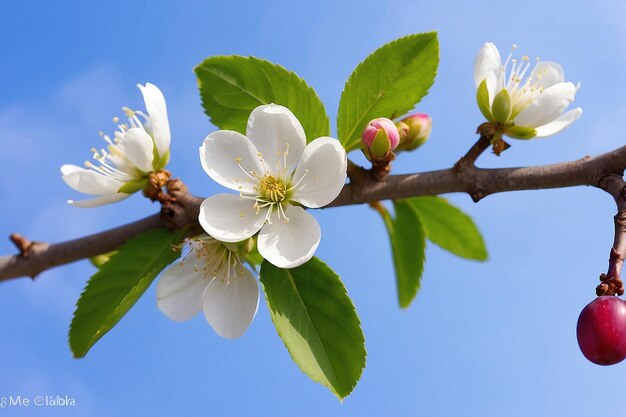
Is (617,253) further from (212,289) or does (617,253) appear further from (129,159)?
(129,159)

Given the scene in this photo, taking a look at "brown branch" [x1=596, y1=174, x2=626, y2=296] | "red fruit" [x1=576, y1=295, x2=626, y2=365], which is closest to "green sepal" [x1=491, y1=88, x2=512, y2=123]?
"brown branch" [x1=596, y1=174, x2=626, y2=296]

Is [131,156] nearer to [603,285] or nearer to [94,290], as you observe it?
[94,290]

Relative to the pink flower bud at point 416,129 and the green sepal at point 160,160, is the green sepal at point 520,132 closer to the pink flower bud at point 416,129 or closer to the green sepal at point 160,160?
the pink flower bud at point 416,129

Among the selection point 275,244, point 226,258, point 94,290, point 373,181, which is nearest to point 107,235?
point 94,290

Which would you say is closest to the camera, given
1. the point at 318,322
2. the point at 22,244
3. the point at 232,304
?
the point at 318,322

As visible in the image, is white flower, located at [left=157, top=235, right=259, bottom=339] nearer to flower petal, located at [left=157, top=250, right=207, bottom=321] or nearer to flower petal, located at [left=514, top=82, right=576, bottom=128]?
flower petal, located at [left=157, top=250, right=207, bottom=321]

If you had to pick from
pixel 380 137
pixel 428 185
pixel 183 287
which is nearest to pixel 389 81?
pixel 380 137
